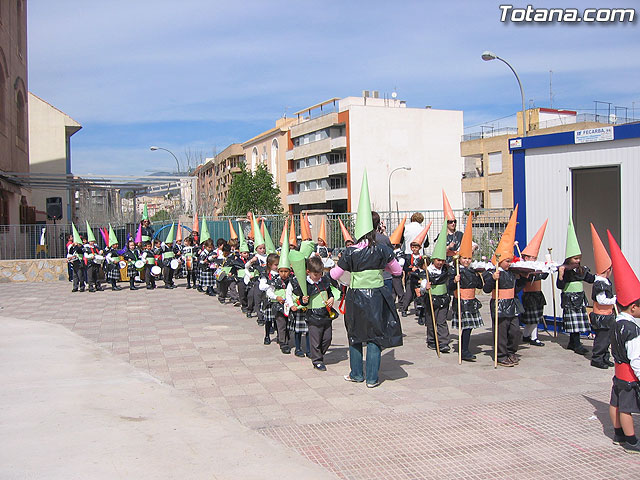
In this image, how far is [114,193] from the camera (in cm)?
3584

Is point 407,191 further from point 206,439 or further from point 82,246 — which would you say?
point 206,439

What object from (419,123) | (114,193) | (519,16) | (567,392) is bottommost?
(567,392)

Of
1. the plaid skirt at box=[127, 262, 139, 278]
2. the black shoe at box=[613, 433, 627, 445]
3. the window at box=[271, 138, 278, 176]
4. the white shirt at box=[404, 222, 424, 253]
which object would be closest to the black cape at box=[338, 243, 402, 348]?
the black shoe at box=[613, 433, 627, 445]

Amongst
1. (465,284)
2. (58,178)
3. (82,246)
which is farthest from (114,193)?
(465,284)

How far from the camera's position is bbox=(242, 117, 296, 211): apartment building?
6962cm

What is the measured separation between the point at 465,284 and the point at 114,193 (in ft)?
103

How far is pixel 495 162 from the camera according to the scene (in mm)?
52594

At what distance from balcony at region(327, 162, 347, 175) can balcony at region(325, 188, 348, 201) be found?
167cm

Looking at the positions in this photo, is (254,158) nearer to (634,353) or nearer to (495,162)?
(495,162)

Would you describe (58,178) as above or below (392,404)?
above

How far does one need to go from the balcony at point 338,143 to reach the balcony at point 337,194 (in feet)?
13.4

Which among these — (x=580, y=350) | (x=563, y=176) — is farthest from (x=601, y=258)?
(x=563, y=176)

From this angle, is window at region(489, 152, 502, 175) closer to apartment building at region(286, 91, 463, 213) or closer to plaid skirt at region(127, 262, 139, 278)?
apartment building at region(286, 91, 463, 213)

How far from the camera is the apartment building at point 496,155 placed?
50.3m
